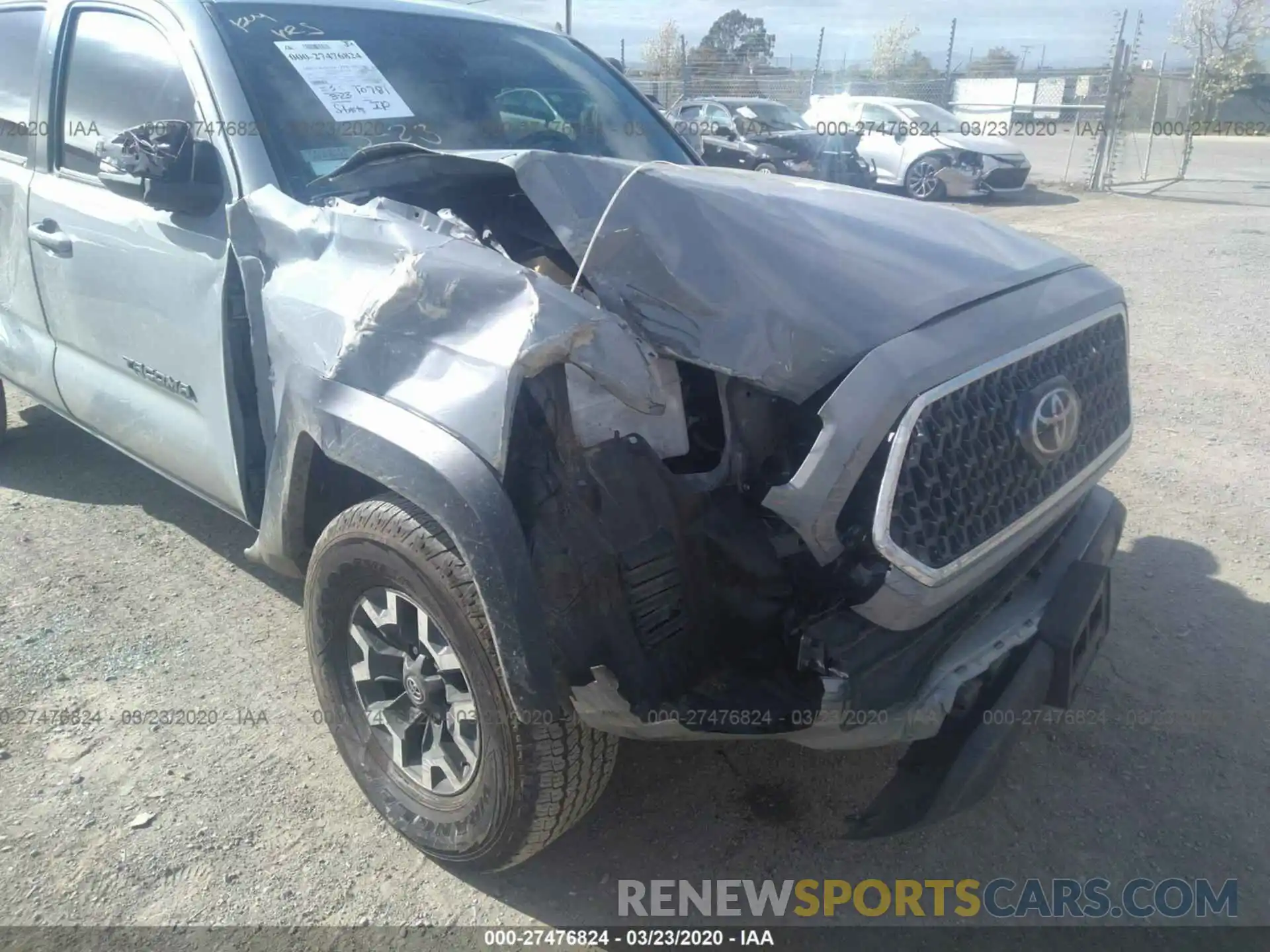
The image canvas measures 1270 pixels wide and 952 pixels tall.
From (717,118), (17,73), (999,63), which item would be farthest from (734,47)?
(17,73)

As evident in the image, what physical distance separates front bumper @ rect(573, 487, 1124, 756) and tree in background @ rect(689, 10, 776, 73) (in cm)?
2394

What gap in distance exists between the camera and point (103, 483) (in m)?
4.47

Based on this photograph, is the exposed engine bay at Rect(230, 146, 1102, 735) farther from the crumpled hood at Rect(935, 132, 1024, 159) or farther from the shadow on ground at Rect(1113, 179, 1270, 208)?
the shadow on ground at Rect(1113, 179, 1270, 208)

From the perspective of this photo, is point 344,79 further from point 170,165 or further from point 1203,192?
point 1203,192

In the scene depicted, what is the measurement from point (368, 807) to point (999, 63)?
33.4 m

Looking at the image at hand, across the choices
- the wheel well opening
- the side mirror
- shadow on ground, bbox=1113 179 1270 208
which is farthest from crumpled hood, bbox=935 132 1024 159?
the wheel well opening

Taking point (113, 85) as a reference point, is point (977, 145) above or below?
below

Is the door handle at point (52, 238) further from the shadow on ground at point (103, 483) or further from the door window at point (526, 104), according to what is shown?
the door window at point (526, 104)

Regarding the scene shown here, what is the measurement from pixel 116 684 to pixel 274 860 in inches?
40.3

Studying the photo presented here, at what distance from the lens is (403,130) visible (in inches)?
120

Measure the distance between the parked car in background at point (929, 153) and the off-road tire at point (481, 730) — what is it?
13563 millimetres

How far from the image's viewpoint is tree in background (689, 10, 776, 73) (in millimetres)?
25125

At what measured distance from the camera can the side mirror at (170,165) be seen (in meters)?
2.64

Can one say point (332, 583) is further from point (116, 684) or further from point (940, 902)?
point (940, 902)
